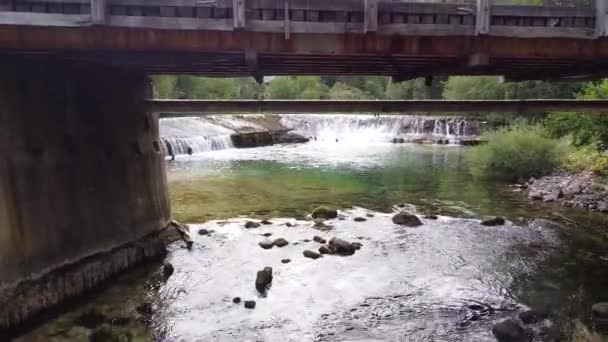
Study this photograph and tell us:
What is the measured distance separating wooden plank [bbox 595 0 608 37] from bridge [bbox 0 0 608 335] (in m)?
0.03

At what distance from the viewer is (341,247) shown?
12.6 metres

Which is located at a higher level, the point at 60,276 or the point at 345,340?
the point at 60,276

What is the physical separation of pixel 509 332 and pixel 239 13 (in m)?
6.11

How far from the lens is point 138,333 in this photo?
27.3ft

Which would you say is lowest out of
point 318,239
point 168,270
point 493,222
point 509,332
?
point 493,222

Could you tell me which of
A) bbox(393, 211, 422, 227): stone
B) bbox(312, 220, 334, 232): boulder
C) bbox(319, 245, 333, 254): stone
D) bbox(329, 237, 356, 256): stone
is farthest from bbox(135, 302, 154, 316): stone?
bbox(393, 211, 422, 227): stone

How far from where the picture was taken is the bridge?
24.0 feet

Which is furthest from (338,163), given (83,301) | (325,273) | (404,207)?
(83,301)

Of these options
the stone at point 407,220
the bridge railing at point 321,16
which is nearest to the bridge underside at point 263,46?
the bridge railing at point 321,16

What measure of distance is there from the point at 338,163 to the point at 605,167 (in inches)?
547

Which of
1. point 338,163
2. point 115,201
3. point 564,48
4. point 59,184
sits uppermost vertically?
point 564,48

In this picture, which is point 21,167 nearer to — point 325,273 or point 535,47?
point 325,273

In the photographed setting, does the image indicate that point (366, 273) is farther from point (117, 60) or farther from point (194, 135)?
point (194, 135)

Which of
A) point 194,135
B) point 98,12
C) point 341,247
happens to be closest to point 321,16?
point 98,12
